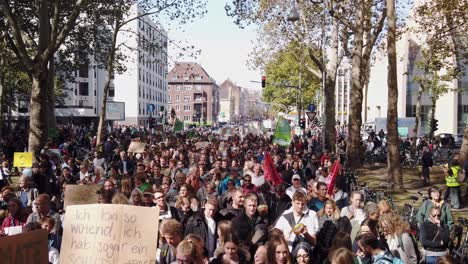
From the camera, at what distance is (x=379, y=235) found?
673cm

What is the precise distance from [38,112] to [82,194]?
1028 cm

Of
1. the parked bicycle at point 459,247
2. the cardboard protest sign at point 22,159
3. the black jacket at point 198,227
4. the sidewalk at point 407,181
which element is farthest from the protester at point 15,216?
the sidewalk at point 407,181

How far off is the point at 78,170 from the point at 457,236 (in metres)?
9.13

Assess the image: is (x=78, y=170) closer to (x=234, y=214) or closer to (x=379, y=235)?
(x=234, y=214)

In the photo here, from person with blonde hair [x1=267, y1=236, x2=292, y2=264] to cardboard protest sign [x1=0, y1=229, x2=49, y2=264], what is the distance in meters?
2.08

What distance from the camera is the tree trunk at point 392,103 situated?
59.5ft

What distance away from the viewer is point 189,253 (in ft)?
17.4

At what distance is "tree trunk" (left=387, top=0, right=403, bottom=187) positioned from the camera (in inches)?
714

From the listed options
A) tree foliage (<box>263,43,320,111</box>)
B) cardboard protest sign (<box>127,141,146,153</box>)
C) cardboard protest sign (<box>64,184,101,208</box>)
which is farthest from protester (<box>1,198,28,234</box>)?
tree foliage (<box>263,43,320,111</box>)

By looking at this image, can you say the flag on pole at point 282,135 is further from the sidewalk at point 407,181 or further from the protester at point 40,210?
the protester at point 40,210

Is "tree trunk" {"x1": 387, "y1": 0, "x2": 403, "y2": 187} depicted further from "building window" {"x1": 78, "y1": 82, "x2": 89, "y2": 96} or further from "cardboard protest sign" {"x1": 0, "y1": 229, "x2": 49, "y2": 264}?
"building window" {"x1": 78, "y1": 82, "x2": 89, "y2": 96}

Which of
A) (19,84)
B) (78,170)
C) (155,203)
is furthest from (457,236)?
(19,84)

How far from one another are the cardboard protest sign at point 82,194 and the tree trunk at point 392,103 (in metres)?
11.9

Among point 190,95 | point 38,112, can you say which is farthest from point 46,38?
point 190,95
